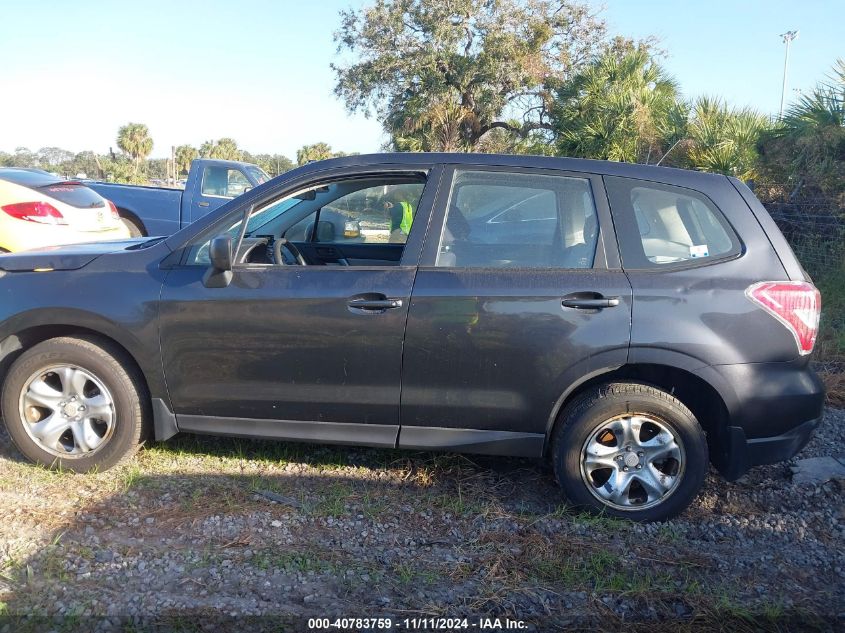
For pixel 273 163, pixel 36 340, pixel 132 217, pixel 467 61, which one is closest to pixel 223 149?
pixel 273 163

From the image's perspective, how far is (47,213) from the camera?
7.54 m

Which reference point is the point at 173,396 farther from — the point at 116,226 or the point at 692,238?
the point at 116,226

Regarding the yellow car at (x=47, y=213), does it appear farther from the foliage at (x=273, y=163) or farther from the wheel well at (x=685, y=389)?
the foliage at (x=273, y=163)

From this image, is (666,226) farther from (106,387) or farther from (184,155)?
(184,155)

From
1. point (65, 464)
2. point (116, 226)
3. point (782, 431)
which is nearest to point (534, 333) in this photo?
point (782, 431)

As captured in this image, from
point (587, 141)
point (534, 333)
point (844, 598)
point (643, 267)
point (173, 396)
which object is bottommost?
point (844, 598)

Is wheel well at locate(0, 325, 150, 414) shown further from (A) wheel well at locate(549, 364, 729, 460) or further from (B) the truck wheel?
→ (B) the truck wheel

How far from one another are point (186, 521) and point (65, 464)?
908mm

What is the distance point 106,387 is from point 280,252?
1191 mm

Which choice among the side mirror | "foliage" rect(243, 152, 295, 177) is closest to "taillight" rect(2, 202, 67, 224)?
the side mirror

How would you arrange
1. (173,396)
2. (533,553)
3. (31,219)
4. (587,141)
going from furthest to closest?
1. (587,141)
2. (31,219)
3. (173,396)
4. (533,553)

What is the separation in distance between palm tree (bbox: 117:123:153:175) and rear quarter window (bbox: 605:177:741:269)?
53.3 m

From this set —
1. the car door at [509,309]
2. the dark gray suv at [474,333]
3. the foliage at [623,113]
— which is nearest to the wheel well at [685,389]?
the dark gray suv at [474,333]

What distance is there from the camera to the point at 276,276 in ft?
12.4
